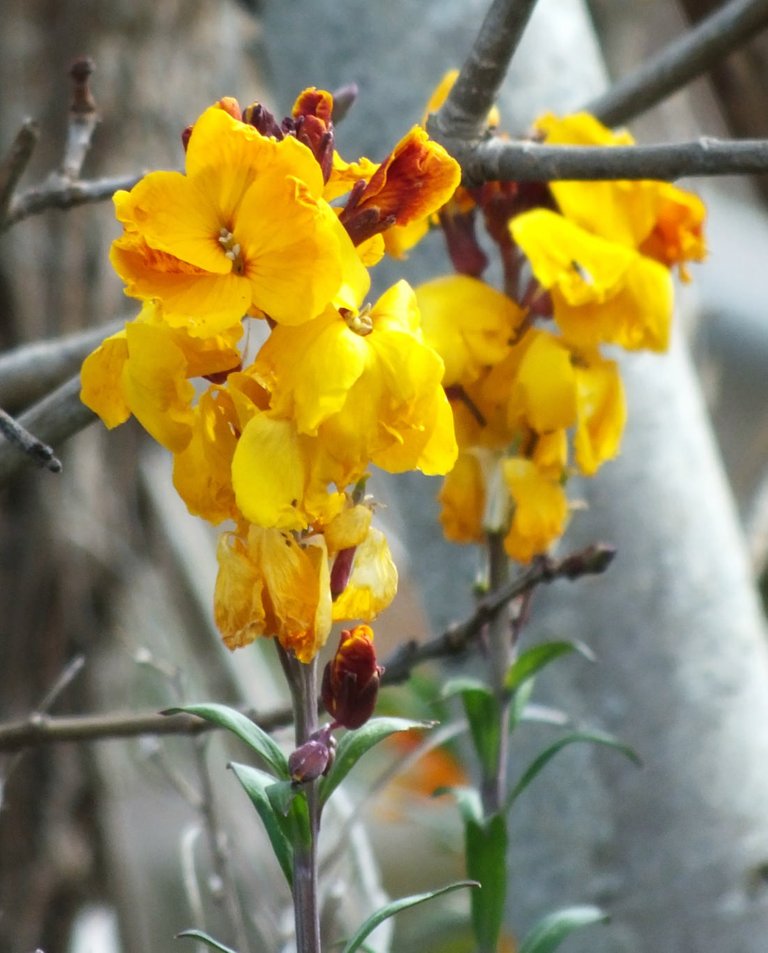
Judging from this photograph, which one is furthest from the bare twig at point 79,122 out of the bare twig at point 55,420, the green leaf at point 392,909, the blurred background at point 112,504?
the blurred background at point 112,504

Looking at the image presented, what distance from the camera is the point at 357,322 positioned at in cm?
46

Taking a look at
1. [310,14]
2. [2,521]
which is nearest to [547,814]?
[310,14]

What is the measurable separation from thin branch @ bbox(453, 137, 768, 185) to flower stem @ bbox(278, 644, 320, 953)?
0.87 feet

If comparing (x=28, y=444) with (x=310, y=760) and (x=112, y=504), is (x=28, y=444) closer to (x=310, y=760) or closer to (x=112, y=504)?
(x=310, y=760)

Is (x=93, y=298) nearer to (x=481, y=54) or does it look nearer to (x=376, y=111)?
(x=376, y=111)

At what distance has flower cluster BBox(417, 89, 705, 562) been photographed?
0.64 meters

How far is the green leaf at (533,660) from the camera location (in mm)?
667

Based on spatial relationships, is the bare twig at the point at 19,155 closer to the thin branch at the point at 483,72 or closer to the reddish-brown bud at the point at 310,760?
the thin branch at the point at 483,72

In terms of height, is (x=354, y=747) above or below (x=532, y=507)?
below

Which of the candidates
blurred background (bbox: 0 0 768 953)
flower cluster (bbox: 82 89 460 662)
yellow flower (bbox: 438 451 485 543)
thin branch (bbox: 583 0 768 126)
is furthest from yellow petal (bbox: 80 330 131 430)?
blurred background (bbox: 0 0 768 953)

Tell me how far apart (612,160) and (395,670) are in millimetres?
297

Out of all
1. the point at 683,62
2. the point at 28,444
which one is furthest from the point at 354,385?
the point at 683,62

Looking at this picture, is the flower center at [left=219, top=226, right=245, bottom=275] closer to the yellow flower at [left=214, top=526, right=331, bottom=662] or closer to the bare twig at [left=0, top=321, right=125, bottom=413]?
the yellow flower at [left=214, top=526, right=331, bottom=662]

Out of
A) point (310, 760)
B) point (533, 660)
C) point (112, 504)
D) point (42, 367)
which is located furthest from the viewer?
point (112, 504)
